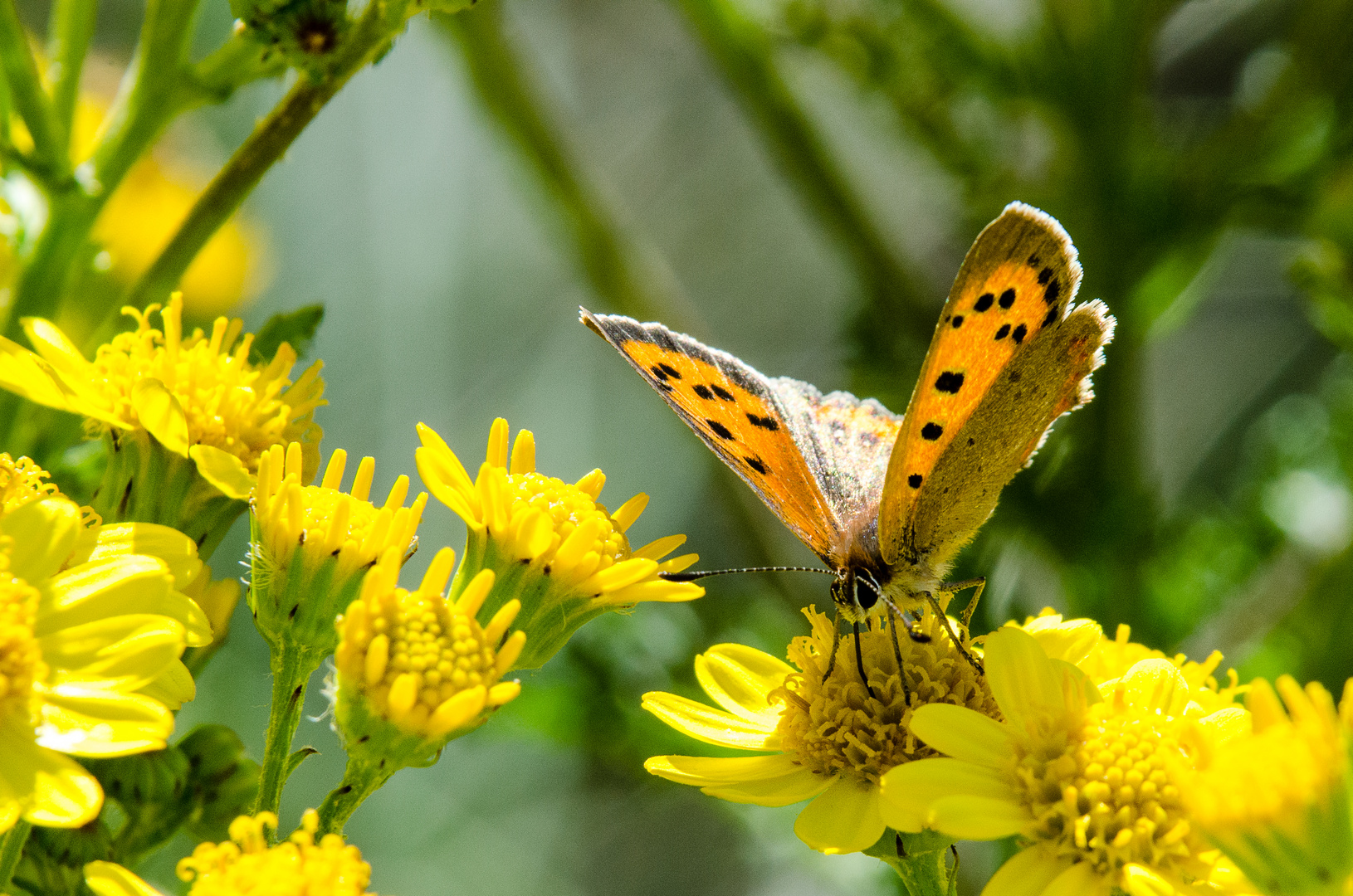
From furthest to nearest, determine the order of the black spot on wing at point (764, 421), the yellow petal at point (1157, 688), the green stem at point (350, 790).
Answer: the black spot on wing at point (764, 421) → the yellow petal at point (1157, 688) → the green stem at point (350, 790)

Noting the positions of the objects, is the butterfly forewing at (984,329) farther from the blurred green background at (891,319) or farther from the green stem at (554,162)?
the green stem at (554,162)

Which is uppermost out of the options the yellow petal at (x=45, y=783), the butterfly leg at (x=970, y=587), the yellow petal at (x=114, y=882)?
the butterfly leg at (x=970, y=587)

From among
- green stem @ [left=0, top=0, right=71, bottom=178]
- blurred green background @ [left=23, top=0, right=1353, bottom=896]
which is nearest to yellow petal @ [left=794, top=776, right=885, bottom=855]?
blurred green background @ [left=23, top=0, right=1353, bottom=896]

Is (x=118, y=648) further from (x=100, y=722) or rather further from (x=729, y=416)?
(x=729, y=416)

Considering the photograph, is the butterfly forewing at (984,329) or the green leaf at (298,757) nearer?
the green leaf at (298,757)

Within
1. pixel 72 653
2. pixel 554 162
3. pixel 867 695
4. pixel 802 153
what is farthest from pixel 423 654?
pixel 802 153

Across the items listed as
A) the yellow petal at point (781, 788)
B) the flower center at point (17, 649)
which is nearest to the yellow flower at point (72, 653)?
the flower center at point (17, 649)
